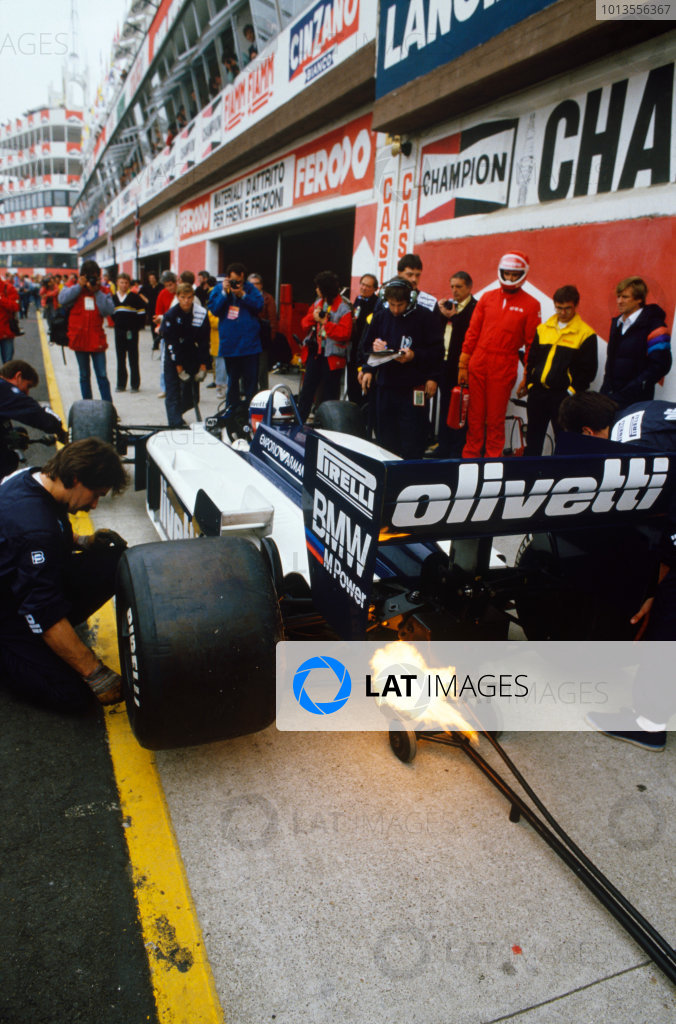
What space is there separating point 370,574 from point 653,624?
1.32 m

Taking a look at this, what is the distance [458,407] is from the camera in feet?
20.2

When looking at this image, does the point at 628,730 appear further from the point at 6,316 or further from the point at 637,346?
the point at 6,316

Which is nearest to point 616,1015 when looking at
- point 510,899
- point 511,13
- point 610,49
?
point 510,899

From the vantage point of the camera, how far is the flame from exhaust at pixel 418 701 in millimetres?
2324

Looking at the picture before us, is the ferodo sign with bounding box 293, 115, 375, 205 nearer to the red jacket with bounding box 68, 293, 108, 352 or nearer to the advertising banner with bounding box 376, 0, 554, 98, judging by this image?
the advertising banner with bounding box 376, 0, 554, 98

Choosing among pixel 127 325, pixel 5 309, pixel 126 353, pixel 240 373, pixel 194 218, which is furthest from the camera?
pixel 194 218

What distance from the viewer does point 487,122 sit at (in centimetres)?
662

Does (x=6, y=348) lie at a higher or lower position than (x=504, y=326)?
lower

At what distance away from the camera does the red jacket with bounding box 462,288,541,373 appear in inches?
215

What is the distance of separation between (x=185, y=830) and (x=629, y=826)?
144 centimetres

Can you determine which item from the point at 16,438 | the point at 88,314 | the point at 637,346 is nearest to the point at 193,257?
the point at 88,314

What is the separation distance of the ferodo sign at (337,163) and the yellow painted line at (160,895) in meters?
8.52

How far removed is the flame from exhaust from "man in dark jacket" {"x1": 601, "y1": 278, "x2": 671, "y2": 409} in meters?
3.14

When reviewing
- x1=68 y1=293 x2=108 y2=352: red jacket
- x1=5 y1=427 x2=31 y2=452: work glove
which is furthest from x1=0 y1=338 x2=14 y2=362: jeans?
x1=5 y1=427 x2=31 y2=452: work glove
